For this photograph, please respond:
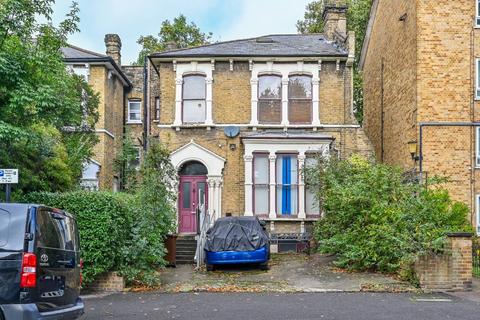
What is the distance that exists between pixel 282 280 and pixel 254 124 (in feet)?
31.2

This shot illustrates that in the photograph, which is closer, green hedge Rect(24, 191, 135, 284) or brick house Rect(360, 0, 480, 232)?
green hedge Rect(24, 191, 135, 284)

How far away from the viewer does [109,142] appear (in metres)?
29.8

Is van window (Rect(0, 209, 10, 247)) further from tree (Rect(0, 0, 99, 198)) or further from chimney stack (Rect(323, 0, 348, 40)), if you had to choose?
chimney stack (Rect(323, 0, 348, 40))

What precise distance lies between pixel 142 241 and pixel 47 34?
5398 millimetres

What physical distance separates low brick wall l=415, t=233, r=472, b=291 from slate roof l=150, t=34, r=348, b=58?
11513 millimetres

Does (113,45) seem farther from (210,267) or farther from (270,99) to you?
(210,267)

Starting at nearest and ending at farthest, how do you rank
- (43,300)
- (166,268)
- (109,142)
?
(43,300) < (166,268) < (109,142)

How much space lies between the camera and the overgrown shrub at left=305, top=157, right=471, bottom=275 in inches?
653

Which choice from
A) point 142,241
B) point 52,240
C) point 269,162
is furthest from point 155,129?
point 52,240

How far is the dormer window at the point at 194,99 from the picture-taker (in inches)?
1014

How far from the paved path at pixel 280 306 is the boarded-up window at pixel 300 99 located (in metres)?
11.8

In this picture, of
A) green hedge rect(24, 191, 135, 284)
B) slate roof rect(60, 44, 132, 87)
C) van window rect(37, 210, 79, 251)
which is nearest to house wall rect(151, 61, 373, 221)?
slate roof rect(60, 44, 132, 87)

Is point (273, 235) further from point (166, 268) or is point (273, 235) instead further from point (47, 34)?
point (47, 34)

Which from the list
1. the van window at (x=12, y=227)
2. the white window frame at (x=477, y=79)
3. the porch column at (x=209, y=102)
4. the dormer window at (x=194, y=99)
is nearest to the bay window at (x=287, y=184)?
the porch column at (x=209, y=102)
